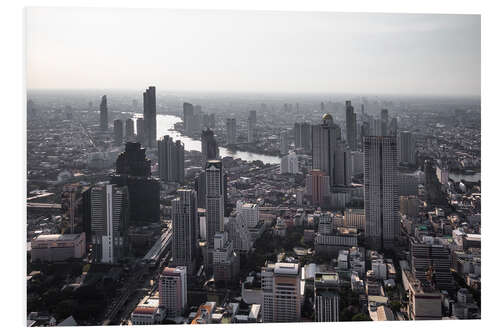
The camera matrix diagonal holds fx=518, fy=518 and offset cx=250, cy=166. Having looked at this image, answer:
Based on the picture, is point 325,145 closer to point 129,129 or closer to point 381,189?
point 381,189

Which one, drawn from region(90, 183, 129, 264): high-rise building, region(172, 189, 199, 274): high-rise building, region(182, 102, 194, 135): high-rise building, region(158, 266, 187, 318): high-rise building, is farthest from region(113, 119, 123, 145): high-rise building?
region(158, 266, 187, 318): high-rise building

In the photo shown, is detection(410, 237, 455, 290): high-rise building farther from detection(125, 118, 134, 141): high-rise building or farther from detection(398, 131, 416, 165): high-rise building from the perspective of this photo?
detection(125, 118, 134, 141): high-rise building

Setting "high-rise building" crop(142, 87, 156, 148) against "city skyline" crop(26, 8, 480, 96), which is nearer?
"city skyline" crop(26, 8, 480, 96)

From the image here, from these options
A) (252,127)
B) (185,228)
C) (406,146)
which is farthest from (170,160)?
(406,146)

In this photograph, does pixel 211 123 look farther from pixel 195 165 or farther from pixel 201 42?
pixel 201 42

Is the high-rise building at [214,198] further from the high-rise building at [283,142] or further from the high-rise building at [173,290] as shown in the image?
the high-rise building at [283,142]

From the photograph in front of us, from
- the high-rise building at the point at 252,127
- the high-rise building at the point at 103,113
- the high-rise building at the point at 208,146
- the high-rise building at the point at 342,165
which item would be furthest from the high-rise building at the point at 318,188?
the high-rise building at the point at 103,113
